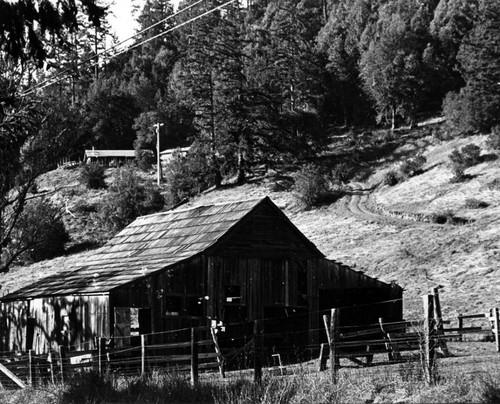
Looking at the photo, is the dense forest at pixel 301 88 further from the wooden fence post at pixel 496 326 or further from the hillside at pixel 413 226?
the wooden fence post at pixel 496 326

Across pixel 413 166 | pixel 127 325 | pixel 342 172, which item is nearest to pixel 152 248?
pixel 127 325

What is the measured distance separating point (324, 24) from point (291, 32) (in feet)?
82.4

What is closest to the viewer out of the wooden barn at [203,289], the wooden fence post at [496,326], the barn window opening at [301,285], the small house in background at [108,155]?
the wooden fence post at [496,326]

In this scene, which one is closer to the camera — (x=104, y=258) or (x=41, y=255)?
(x=104, y=258)

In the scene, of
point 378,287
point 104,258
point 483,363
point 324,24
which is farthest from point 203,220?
point 324,24

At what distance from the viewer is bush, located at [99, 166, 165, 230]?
74.3 m

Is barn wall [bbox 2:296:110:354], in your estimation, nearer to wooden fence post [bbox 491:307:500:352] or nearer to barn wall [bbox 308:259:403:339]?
barn wall [bbox 308:259:403:339]

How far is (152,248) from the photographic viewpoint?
113ft

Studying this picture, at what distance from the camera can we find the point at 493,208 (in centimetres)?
5391

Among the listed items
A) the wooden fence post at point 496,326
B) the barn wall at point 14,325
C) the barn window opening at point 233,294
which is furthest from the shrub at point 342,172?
the wooden fence post at point 496,326

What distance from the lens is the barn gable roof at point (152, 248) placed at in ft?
102

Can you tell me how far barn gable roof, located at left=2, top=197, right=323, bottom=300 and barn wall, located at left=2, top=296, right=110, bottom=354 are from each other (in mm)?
434

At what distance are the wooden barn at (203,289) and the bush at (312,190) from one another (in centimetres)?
3175

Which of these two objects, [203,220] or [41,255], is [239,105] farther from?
[203,220]
